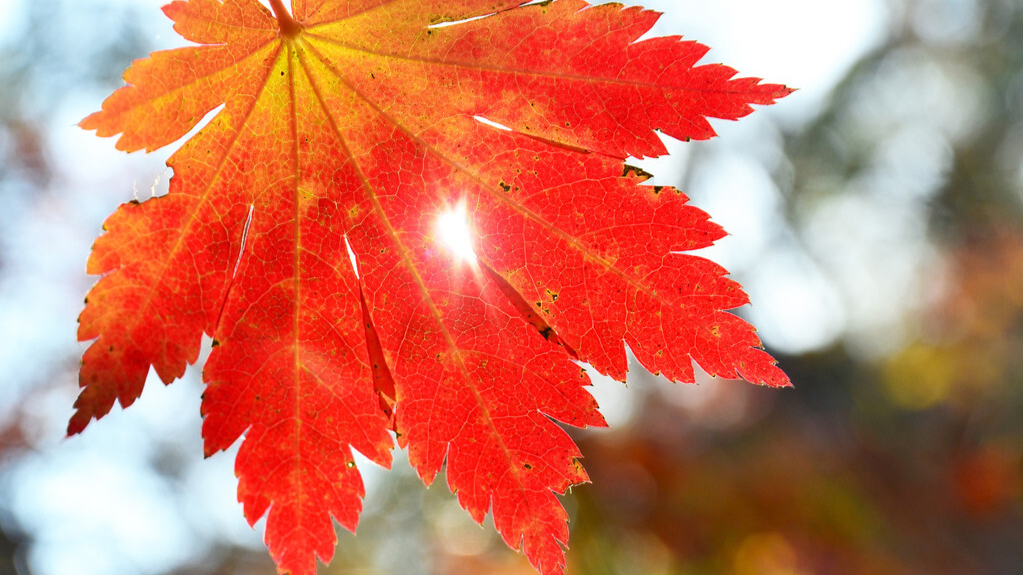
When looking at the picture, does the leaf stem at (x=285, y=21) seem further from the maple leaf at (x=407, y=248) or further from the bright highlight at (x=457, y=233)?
the bright highlight at (x=457, y=233)

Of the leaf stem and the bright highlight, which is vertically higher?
the leaf stem

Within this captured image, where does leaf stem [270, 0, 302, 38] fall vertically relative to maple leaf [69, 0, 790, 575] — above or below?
above

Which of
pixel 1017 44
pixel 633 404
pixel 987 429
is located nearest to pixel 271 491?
pixel 633 404

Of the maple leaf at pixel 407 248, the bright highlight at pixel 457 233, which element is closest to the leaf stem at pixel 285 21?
the maple leaf at pixel 407 248

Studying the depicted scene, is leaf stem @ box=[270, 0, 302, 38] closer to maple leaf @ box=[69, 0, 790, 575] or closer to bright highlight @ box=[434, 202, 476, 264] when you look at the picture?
maple leaf @ box=[69, 0, 790, 575]

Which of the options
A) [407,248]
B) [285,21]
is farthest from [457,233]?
[285,21]

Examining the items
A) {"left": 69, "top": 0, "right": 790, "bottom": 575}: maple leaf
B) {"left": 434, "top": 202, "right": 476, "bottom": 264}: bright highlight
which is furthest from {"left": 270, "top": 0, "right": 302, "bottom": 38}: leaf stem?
{"left": 434, "top": 202, "right": 476, "bottom": 264}: bright highlight

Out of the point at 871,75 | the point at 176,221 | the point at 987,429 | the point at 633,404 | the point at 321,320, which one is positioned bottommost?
the point at 987,429

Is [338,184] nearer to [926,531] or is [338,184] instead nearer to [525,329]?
[525,329]
